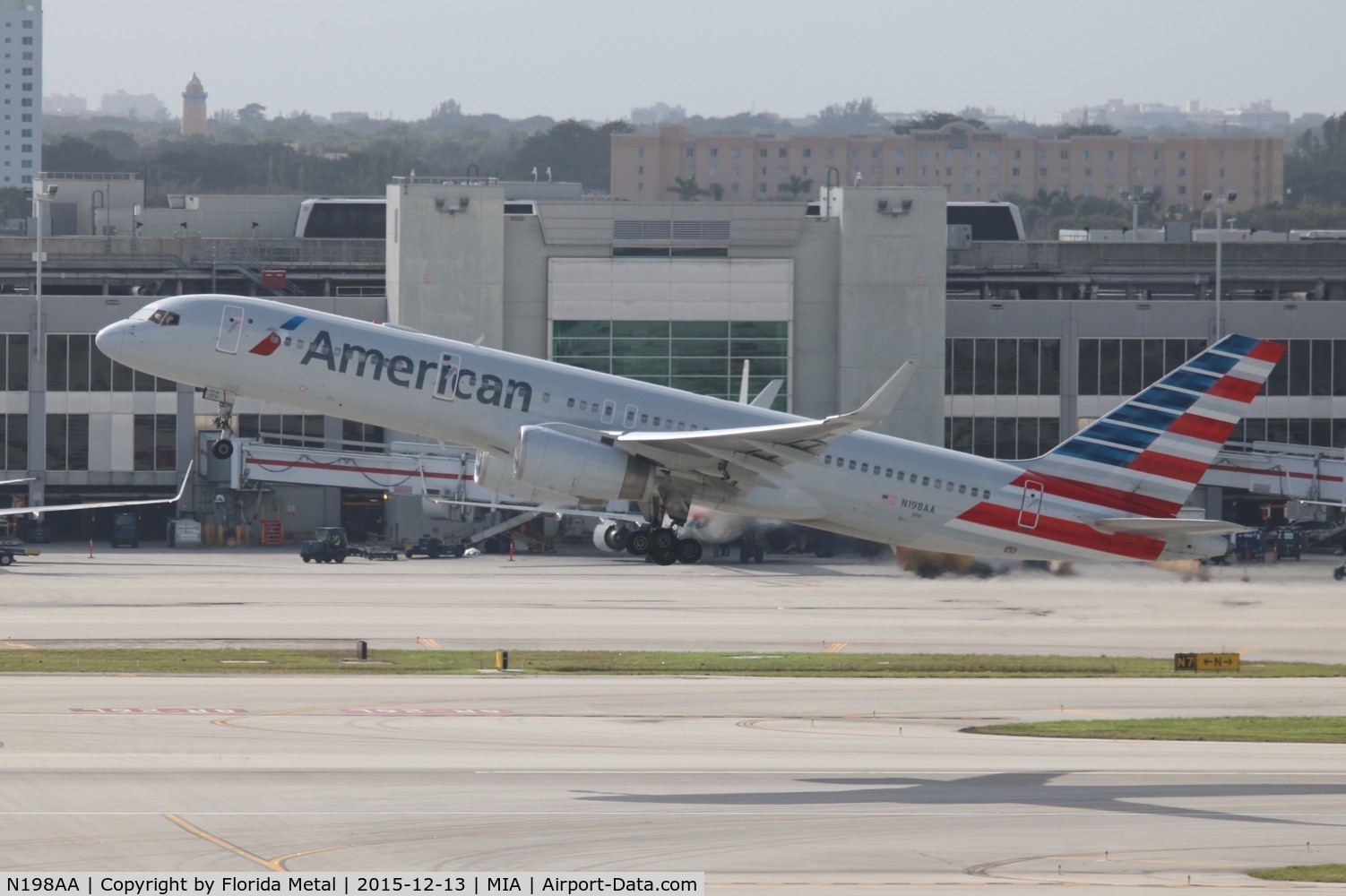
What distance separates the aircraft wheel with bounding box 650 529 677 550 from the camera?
47188 millimetres

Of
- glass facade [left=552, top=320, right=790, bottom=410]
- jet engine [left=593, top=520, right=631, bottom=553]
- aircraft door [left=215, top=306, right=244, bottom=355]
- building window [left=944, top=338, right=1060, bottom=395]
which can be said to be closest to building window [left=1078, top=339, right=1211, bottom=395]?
building window [left=944, top=338, right=1060, bottom=395]

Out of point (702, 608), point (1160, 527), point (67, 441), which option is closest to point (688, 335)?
point (702, 608)

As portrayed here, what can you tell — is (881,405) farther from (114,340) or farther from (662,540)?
(114,340)

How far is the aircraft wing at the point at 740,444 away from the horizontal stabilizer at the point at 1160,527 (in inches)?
396

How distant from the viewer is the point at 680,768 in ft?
122

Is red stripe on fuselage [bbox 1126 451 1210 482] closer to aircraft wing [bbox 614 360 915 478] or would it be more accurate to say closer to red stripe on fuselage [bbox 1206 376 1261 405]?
red stripe on fuselage [bbox 1206 376 1261 405]

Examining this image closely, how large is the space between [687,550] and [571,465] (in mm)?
4585

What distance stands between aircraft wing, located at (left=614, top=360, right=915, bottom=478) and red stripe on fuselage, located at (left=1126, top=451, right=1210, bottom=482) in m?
10.8

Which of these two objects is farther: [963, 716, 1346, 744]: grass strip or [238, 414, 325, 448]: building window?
[238, 414, 325, 448]: building window

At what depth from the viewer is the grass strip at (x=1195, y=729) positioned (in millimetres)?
42281

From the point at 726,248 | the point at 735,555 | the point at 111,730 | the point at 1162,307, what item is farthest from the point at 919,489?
the point at 1162,307

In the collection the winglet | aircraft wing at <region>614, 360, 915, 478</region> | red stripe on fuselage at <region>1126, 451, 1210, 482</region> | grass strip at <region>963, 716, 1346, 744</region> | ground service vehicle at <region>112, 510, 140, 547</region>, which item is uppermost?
the winglet

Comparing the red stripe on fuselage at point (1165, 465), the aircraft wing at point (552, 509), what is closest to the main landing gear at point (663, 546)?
the red stripe on fuselage at point (1165, 465)

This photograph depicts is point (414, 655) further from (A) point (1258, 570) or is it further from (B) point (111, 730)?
(A) point (1258, 570)
